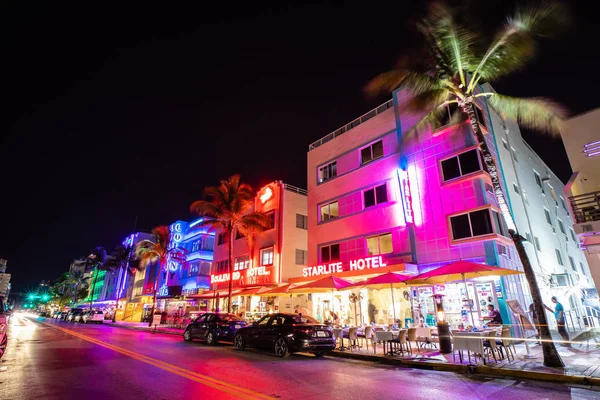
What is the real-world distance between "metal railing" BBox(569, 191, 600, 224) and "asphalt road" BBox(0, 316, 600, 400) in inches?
431

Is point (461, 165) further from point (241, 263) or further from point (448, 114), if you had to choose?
point (241, 263)

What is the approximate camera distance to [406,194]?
1867 centimetres

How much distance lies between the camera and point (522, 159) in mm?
22812

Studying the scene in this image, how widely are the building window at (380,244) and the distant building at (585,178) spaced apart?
8852 mm

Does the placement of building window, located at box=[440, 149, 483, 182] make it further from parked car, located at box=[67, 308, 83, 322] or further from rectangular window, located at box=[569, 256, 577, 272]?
parked car, located at box=[67, 308, 83, 322]

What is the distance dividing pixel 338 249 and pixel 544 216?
14675mm

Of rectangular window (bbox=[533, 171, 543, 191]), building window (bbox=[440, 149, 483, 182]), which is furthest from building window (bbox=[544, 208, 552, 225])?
building window (bbox=[440, 149, 483, 182])

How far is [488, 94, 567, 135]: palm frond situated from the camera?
39.6 ft

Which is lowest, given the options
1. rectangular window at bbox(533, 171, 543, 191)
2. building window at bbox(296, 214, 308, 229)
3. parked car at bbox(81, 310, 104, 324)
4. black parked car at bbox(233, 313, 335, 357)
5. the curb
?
the curb

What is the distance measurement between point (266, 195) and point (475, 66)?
66.4 ft

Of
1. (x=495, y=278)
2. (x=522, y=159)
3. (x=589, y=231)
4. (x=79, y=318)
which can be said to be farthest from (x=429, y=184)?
(x=79, y=318)

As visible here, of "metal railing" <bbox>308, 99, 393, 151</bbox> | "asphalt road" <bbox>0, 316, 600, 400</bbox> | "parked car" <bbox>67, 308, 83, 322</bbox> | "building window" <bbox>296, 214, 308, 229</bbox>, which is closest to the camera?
"asphalt road" <bbox>0, 316, 600, 400</bbox>

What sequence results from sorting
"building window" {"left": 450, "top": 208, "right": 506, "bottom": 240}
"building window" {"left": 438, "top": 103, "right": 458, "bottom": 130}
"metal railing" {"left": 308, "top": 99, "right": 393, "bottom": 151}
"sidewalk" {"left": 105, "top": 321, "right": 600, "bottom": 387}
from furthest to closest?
"metal railing" {"left": 308, "top": 99, "right": 393, "bottom": 151}
"building window" {"left": 438, "top": 103, "right": 458, "bottom": 130}
"building window" {"left": 450, "top": 208, "right": 506, "bottom": 240}
"sidewalk" {"left": 105, "top": 321, "right": 600, "bottom": 387}

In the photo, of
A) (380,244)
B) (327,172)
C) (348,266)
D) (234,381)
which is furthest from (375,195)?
(234,381)
